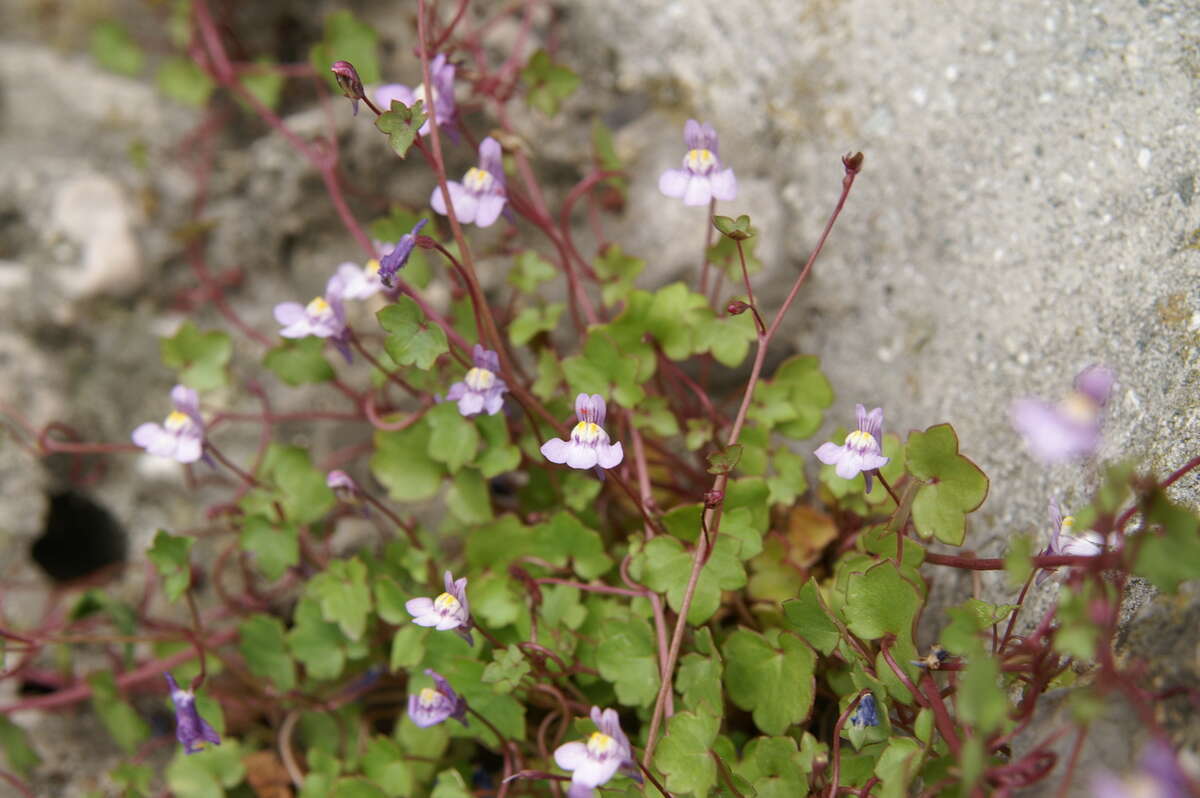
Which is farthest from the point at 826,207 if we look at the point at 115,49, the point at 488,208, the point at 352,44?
the point at 115,49

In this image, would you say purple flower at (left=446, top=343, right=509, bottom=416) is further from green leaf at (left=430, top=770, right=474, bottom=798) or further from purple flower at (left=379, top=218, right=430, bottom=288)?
green leaf at (left=430, top=770, right=474, bottom=798)

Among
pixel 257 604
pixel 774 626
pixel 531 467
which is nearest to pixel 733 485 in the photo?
pixel 774 626

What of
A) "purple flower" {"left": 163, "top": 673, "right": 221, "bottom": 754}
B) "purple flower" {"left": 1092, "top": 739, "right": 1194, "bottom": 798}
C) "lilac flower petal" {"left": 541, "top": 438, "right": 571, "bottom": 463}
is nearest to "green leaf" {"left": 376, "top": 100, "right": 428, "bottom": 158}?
"lilac flower petal" {"left": 541, "top": 438, "right": 571, "bottom": 463}

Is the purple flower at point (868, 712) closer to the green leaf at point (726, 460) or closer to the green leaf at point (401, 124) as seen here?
the green leaf at point (726, 460)

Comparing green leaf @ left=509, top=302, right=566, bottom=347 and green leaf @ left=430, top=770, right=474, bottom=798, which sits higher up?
green leaf @ left=509, top=302, right=566, bottom=347

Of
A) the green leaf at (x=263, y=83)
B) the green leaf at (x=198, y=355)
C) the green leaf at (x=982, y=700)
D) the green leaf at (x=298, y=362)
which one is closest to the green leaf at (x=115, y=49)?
the green leaf at (x=263, y=83)

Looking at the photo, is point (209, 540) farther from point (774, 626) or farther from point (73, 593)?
point (774, 626)

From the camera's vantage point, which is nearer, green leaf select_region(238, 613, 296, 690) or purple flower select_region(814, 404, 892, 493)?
purple flower select_region(814, 404, 892, 493)

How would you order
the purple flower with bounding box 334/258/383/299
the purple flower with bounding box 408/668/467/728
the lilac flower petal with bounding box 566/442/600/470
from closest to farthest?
the lilac flower petal with bounding box 566/442/600/470
the purple flower with bounding box 408/668/467/728
the purple flower with bounding box 334/258/383/299
